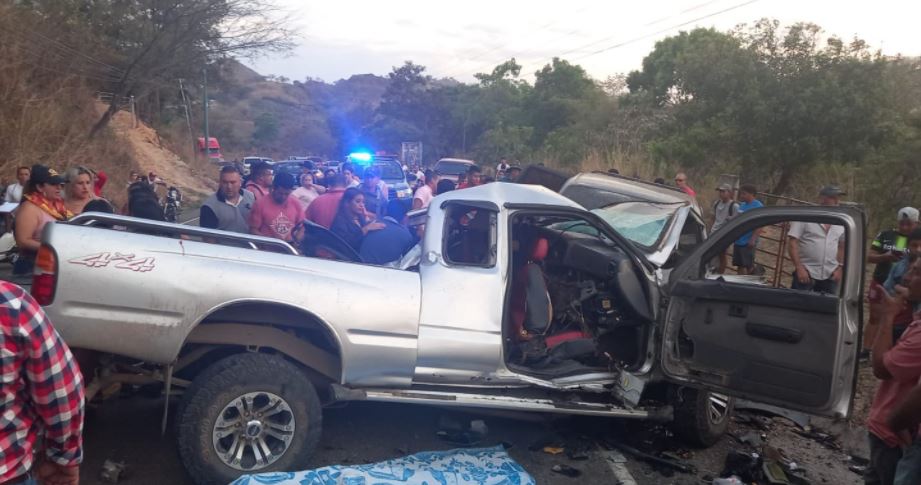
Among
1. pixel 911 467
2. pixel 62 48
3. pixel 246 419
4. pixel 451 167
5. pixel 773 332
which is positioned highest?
pixel 62 48

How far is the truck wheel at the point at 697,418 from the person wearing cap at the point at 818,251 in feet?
9.60

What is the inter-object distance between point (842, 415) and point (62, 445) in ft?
13.2

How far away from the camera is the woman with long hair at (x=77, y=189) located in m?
6.29

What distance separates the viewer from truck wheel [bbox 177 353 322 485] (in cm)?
377

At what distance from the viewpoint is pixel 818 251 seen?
741cm

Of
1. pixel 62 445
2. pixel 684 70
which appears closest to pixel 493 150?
pixel 684 70

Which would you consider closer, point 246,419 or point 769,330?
point 246,419

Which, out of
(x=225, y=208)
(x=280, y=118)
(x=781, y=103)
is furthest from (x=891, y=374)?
(x=280, y=118)

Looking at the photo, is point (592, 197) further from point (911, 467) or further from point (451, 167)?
point (451, 167)

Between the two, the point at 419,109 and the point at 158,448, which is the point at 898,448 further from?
the point at 419,109

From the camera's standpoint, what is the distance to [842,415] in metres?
3.95

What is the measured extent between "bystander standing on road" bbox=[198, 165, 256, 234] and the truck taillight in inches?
108

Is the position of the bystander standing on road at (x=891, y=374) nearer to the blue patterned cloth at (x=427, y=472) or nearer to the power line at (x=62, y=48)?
the blue patterned cloth at (x=427, y=472)

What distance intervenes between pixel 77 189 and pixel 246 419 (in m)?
3.72
